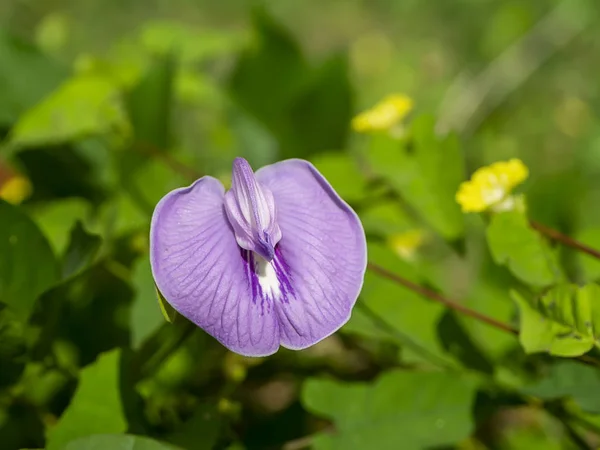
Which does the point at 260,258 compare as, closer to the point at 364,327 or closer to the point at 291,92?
the point at 364,327

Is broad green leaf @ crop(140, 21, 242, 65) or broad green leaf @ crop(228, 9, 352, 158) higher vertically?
broad green leaf @ crop(140, 21, 242, 65)

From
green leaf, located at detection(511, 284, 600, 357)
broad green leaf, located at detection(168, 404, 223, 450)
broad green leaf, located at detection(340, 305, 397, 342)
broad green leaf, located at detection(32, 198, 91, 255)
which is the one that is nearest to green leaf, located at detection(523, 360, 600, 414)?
green leaf, located at detection(511, 284, 600, 357)

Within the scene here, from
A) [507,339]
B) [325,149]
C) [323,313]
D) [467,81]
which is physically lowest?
[467,81]

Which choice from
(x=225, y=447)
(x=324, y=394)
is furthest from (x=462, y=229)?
(x=225, y=447)

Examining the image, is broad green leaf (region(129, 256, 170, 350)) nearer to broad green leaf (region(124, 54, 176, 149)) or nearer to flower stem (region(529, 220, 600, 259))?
broad green leaf (region(124, 54, 176, 149))

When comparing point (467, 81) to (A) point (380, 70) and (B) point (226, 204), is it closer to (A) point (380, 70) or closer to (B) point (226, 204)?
(A) point (380, 70)

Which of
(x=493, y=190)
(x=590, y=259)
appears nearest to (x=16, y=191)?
(x=493, y=190)
